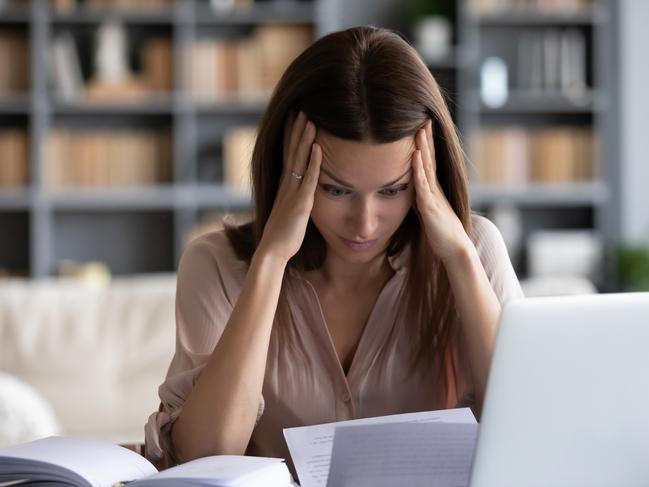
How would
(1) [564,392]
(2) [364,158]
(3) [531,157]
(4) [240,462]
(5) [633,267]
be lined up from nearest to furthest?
(1) [564,392]
(4) [240,462]
(2) [364,158]
(5) [633,267]
(3) [531,157]

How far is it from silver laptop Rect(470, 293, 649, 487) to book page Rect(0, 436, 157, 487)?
0.37m

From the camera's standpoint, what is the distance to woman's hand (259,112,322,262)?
4.63ft

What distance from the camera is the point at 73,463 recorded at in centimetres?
103

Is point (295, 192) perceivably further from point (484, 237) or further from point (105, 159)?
point (105, 159)

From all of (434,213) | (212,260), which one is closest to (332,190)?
(434,213)

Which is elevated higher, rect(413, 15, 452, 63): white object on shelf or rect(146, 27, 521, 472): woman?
rect(413, 15, 452, 63): white object on shelf

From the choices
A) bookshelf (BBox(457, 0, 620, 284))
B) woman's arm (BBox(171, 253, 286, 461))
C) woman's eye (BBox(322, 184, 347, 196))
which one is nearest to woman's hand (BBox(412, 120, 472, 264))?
woman's eye (BBox(322, 184, 347, 196))

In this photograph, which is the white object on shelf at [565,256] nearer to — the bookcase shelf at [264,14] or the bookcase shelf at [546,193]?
the bookcase shelf at [546,193]

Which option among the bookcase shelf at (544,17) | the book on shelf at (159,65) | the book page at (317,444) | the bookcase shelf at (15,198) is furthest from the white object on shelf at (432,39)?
the book page at (317,444)

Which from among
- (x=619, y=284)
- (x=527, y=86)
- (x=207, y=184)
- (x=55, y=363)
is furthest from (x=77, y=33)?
(x=619, y=284)

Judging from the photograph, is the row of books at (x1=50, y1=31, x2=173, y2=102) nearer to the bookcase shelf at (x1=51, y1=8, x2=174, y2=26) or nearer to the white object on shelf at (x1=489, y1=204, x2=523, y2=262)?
the bookcase shelf at (x1=51, y1=8, x2=174, y2=26)

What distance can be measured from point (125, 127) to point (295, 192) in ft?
11.7

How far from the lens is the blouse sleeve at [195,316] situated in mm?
1400

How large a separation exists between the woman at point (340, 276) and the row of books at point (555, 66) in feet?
11.3
